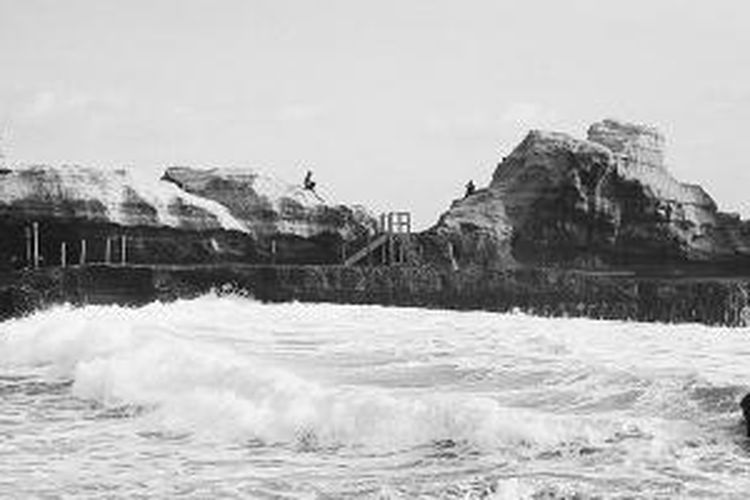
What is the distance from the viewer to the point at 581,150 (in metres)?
36.2

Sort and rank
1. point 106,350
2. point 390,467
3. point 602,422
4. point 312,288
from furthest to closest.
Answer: point 312,288 < point 106,350 < point 602,422 < point 390,467

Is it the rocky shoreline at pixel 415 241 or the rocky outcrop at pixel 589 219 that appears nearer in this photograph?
the rocky shoreline at pixel 415 241

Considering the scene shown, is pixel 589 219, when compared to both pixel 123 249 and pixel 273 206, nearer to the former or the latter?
pixel 273 206

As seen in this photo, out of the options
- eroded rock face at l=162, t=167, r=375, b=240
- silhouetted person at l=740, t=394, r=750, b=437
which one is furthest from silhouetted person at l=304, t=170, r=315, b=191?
silhouetted person at l=740, t=394, r=750, b=437

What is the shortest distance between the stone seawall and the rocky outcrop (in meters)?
Answer: 4.38

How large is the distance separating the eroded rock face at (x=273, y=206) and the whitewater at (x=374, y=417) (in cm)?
1388

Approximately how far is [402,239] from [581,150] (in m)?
5.95

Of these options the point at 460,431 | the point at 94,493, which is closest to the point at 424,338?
the point at 460,431

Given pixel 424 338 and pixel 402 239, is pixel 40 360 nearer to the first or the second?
pixel 424 338

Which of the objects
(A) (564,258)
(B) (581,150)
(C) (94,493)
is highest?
(B) (581,150)

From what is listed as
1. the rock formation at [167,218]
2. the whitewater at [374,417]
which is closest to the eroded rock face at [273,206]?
the rock formation at [167,218]

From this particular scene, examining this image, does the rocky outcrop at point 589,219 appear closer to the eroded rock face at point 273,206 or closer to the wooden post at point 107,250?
the eroded rock face at point 273,206

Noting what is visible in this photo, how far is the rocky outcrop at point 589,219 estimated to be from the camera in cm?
3556

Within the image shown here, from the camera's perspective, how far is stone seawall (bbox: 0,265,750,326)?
28.7 metres
